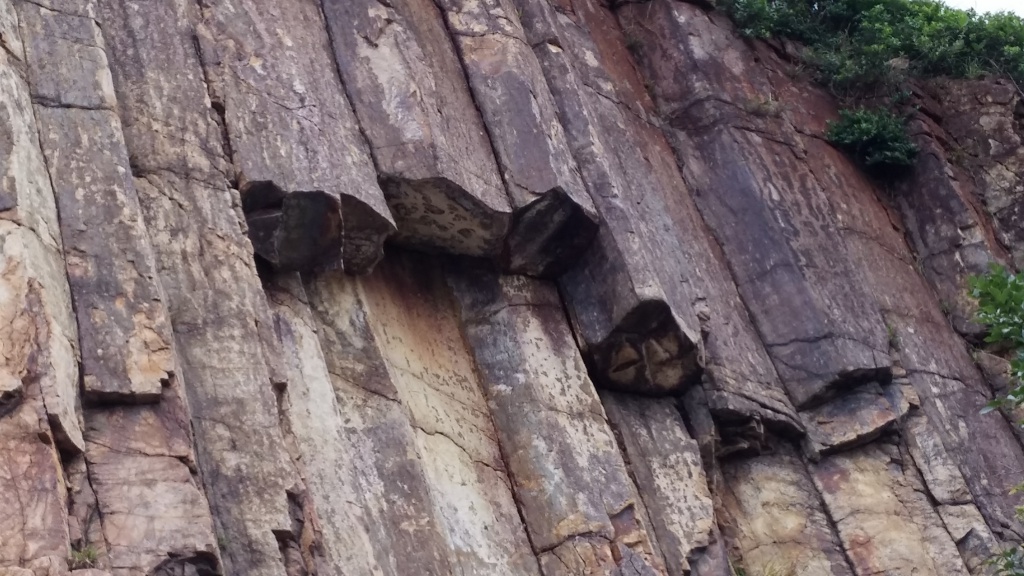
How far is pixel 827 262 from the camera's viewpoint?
11.1 m

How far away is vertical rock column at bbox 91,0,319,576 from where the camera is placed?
19.4ft

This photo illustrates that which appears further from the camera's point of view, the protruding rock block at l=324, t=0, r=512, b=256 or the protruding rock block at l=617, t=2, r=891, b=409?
the protruding rock block at l=617, t=2, r=891, b=409

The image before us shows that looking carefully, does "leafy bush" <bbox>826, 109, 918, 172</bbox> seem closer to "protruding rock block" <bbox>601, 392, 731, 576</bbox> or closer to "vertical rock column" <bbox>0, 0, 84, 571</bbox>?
"protruding rock block" <bbox>601, 392, 731, 576</bbox>

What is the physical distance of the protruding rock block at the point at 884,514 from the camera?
9.77 m

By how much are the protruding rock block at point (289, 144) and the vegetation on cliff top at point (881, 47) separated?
5689 millimetres

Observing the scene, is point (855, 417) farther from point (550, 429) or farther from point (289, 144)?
point (289, 144)

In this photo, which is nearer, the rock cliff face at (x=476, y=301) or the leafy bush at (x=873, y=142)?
the rock cliff face at (x=476, y=301)

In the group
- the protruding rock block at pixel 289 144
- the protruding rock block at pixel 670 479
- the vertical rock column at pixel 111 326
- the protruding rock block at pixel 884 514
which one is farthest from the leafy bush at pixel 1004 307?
the vertical rock column at pixel 111 326

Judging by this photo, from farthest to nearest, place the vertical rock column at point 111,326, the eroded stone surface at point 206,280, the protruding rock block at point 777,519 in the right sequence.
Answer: the protruding rock block at point 777,519
the eroded stone surface at point 206,280
the vertical rock column at point 111,326

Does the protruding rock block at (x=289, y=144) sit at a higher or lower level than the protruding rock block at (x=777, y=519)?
higher

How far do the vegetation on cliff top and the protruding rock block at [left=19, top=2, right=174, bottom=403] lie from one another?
7442 mm

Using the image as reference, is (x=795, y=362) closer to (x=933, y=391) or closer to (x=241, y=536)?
(x=933, y=391)

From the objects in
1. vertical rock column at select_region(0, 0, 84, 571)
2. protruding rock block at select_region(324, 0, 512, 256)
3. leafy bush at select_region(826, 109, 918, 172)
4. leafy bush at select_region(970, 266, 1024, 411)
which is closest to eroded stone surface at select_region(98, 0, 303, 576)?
vertical rock column at select_region(0, 0, 84, 571)

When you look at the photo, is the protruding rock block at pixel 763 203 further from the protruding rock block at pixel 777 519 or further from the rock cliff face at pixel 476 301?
the protruding rock block at pixel 777 519
